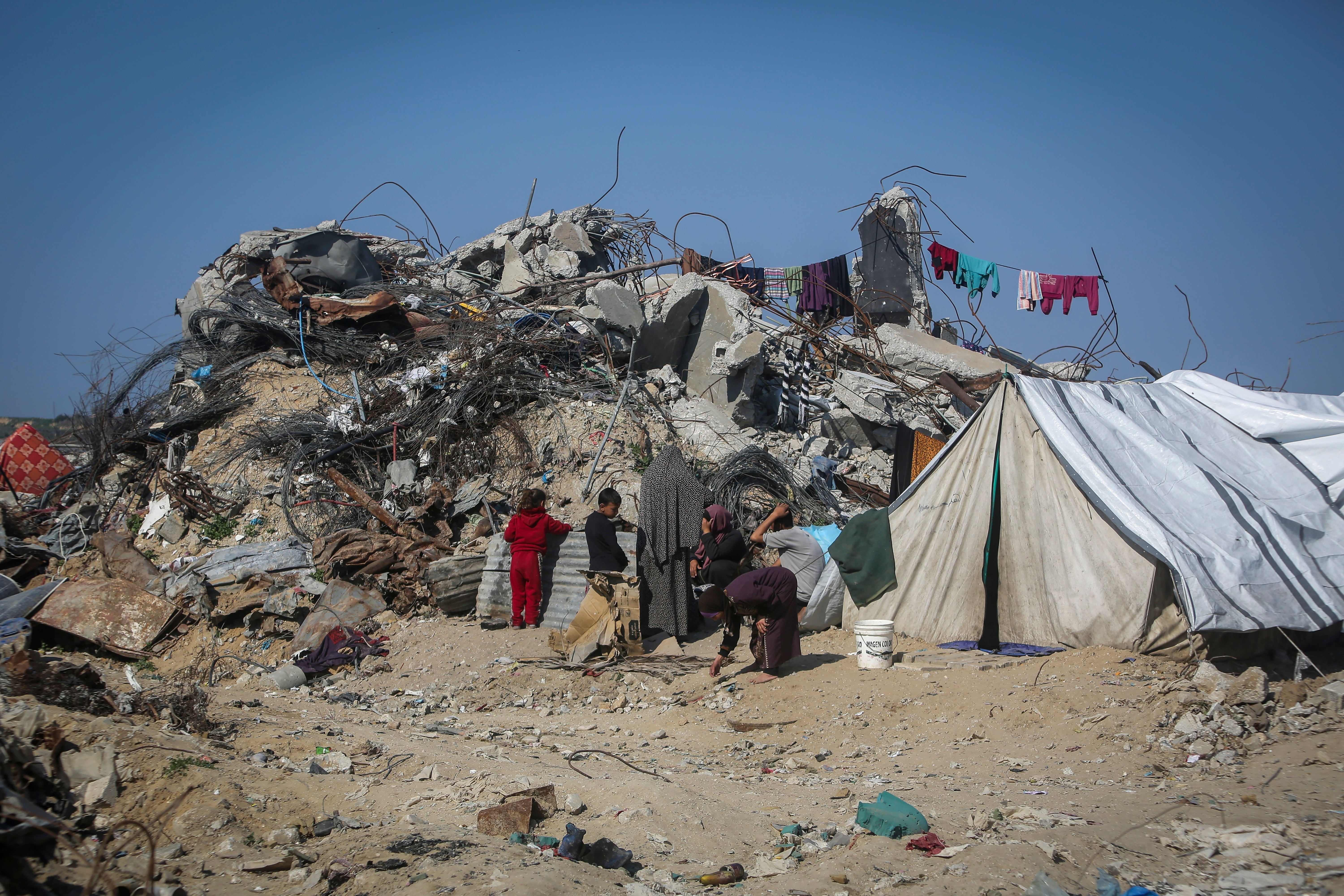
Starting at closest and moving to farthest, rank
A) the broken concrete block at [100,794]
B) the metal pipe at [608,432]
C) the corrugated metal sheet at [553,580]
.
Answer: the broken concrete block at [100,794], the corrugated metal sheet at [553,580], the metal pipe at [608,432]

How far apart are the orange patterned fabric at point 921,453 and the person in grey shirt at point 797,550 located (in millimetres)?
2081

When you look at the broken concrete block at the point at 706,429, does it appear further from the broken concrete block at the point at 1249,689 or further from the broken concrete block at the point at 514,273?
the broken concrete block at the point at 1249,689

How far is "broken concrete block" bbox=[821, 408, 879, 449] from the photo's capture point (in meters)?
10.4

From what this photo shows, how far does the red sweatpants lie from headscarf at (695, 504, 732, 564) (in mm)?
1495

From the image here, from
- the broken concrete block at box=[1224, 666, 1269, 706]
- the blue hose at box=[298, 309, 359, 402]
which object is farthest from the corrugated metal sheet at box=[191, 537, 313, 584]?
the broken concrete block at box=[1224, 666, 1269, 706]

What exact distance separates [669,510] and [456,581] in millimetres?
2180

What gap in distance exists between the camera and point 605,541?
7.32 meters

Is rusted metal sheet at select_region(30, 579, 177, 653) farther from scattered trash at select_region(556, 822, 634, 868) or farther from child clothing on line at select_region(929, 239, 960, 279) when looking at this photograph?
child clothing on line at select_region(929, 239, 960, 279)

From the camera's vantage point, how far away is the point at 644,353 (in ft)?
35.9

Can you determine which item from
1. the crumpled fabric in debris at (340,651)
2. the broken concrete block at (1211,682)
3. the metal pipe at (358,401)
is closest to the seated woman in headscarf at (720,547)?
the crumpled fabric in debris at (340,651)

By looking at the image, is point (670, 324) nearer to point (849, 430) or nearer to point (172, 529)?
point (849, 430)

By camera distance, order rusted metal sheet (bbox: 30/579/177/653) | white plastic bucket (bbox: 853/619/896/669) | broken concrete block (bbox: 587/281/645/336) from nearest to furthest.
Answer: white plastic bucket (bbox: 853/619/896/669)
rusted metal sheet (bbox: 30/579/177/653)
broken concrete block (bbox: 587/281/645/336)

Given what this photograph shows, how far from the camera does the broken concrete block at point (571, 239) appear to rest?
1349 centimetres

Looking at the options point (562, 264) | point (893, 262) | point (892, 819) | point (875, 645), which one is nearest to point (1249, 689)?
point (875, 645)
